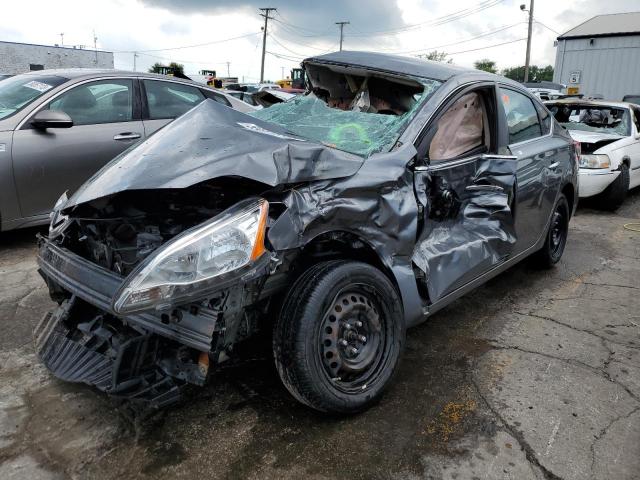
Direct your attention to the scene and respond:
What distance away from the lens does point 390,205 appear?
2547mm

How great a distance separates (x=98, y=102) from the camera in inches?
196

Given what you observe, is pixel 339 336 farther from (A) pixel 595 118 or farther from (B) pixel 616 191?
(A) pixel 595 118

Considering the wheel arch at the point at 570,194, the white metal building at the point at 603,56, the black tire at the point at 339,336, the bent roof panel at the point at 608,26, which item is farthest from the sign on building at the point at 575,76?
the black tire at the point at 339,336

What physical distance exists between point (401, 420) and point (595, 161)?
6.16 m

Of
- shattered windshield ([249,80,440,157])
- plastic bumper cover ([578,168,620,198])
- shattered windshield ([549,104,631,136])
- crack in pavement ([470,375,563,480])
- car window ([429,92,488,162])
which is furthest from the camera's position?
shattered windshield ([549,104,631,136])

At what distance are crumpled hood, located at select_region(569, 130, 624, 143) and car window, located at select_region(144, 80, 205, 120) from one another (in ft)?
17.6

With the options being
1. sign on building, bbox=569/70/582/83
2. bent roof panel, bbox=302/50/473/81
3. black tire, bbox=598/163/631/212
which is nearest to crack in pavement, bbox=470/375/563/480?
bent roof panel, bbox=302/50/473/81

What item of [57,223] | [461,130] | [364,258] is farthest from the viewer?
[461,130]

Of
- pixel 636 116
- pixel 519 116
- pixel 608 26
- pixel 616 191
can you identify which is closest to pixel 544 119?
pixel 519 116

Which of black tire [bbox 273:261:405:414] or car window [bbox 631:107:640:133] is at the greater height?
car window [bbox 631:107:640:133]

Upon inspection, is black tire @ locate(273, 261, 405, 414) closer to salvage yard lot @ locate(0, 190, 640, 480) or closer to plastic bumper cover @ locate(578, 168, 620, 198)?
salvage yard lot @ locate(0, 190, 640, 480)

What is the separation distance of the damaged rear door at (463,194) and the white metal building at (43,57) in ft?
147

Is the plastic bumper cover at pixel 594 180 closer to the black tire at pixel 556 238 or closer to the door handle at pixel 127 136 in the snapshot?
the black tire at pixel 556 238

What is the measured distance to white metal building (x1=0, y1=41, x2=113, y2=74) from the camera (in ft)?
135
